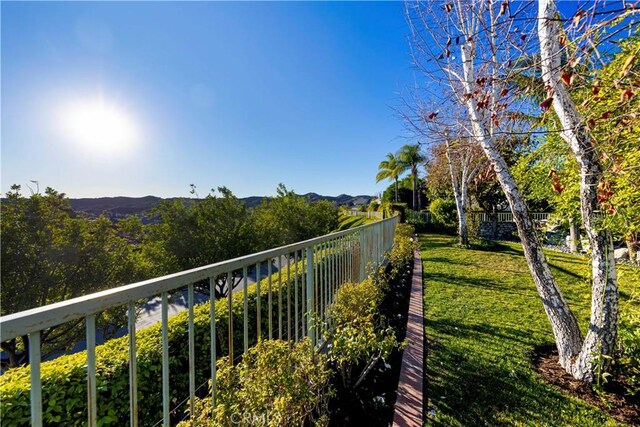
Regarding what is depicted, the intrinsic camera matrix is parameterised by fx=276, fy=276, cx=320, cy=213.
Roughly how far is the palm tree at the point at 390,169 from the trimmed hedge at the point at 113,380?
25130 mm

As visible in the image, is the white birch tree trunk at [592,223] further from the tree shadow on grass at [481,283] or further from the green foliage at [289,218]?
the green foliage at [289,218]

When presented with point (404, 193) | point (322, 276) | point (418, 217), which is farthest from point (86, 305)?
point (404, 193)

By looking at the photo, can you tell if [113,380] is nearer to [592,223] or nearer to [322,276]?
[322,276]

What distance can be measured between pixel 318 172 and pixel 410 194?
434 inches

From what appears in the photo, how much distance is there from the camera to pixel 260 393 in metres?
1.42

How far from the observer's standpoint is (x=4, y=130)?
17.8 ft

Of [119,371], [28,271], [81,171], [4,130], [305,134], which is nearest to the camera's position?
[119,371]

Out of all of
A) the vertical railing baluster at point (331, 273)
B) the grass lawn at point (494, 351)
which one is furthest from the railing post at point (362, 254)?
the vertical railing baluster at point (331, 273)

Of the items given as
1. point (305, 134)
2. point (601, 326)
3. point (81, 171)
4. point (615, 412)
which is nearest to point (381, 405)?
point (615, 412)

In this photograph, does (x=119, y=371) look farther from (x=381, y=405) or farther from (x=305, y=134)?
(x=305, y=134)

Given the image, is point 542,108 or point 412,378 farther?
point 412,378

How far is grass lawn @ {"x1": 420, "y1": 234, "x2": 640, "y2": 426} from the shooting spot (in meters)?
2.24

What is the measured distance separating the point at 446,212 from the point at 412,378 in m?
16.3

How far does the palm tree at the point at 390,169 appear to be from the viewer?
85.1 feet
